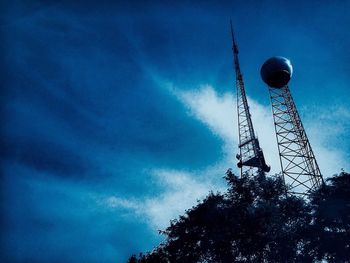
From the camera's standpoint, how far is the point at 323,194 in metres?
23.5

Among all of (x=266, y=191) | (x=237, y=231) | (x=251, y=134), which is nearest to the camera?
(x=237, y=231)

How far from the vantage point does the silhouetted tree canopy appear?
21484 mm

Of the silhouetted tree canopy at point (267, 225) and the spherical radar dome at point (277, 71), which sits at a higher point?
the spherical radar dome at point (277, 71)

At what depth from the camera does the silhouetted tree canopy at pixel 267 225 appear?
21.5 meters

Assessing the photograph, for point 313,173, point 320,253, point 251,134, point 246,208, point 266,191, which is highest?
point 251,134

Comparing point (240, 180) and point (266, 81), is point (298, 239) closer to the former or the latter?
point (240, 180)

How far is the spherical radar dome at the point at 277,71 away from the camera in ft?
105

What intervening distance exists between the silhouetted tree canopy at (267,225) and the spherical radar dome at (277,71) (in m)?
11.8

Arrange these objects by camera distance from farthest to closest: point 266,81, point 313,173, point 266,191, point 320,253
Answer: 1. point 266,81
2. point 313,173
3. point 266,191
4. point 320,253

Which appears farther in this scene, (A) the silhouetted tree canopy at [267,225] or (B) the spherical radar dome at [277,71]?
(B) the spherical radar dome at [277,71]

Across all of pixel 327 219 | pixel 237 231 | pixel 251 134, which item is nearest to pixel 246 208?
pixel 237 231

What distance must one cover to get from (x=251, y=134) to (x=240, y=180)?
1123 cm

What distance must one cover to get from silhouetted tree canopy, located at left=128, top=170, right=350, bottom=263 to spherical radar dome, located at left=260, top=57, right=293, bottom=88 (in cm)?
1182

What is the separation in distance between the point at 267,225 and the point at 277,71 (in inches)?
680
